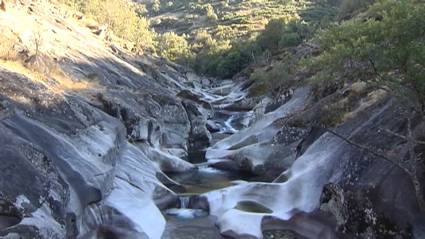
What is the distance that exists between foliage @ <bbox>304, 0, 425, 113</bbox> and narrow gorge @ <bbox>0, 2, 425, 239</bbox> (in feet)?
10.3


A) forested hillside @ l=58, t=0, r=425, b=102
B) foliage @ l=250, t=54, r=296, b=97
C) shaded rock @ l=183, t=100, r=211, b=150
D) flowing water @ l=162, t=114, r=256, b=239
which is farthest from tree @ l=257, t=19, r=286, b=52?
flowing water @ l=162, t=114, r=256, b=239

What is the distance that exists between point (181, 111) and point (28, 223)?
1199 inches

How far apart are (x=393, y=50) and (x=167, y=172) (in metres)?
20.6

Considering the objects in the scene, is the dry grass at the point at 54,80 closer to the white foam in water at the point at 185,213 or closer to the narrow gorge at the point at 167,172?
the narrow gorge at the point at 167,172

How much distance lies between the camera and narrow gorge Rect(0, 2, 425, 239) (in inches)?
567

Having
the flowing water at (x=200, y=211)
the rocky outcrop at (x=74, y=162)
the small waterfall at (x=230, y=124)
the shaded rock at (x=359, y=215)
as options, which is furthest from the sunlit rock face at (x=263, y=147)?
the small waterfall at (x=230, y=124)

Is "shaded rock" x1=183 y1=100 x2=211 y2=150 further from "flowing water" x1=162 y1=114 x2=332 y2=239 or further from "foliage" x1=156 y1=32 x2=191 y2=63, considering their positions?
"foliage" x1=156 y1=32 x2=191 y2=63

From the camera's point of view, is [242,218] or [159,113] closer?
[242,218]

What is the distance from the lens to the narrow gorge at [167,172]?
47.3 feet

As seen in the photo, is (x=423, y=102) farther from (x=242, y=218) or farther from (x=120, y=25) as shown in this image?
(x=120, y=25)

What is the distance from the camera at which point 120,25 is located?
118 metres

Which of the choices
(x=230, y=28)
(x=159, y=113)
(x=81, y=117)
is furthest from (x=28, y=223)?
(x=230, y=28)

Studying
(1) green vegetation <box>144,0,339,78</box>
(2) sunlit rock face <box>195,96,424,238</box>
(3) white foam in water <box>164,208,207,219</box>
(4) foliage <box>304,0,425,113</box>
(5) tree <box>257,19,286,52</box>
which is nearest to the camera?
(4) foliage <box>304,0,425,113</box>

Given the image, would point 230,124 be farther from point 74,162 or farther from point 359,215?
point 74,162
